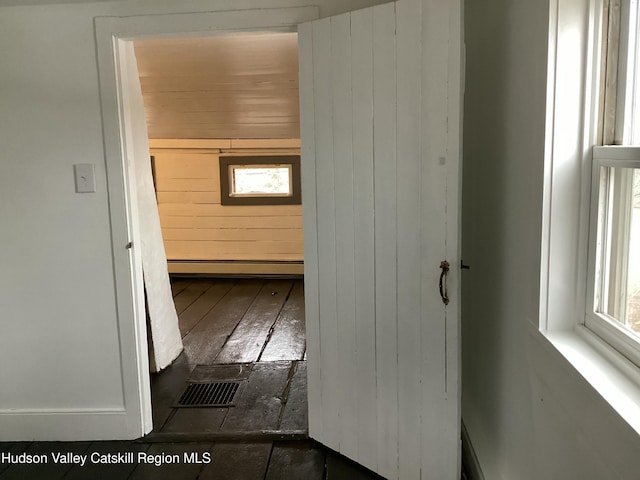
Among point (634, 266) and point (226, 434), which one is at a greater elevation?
point (634, 266)

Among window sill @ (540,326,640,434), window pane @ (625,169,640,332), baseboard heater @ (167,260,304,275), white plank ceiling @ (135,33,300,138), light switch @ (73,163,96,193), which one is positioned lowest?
baseboard heater @ (167,260,304,275)

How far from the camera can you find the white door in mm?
1739

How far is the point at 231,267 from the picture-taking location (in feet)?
17.9

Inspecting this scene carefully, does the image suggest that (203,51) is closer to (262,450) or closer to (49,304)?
(49,304)

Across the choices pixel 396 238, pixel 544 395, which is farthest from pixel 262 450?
pixel 544 395

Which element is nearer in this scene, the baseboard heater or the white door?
the white door

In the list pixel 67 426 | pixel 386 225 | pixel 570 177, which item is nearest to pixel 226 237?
pixel 67 426

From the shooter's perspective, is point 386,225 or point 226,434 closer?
point 386,225

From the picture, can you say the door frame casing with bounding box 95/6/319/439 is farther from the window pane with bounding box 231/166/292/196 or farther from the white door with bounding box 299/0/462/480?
the window pane with bounding box 231/166/292/196

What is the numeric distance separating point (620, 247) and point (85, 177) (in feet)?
6.64

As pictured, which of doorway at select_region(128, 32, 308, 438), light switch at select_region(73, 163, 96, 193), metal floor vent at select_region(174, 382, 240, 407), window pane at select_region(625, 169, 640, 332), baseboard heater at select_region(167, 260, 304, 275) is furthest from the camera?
baseboard heater at select_region(167, 260, 304, 275)

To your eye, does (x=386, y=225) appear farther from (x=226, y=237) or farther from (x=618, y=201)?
(x=226, y=237)

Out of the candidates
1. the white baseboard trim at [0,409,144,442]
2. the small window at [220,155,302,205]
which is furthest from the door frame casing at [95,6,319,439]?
the small window at [220,155,302,205]

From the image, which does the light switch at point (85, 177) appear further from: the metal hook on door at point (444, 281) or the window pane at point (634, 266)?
the window pane at point (634, 266)
